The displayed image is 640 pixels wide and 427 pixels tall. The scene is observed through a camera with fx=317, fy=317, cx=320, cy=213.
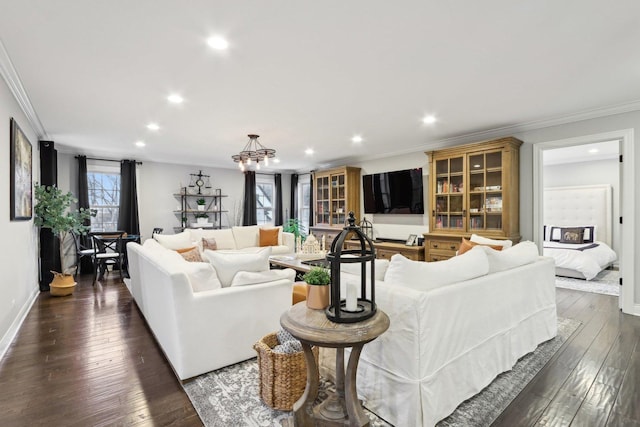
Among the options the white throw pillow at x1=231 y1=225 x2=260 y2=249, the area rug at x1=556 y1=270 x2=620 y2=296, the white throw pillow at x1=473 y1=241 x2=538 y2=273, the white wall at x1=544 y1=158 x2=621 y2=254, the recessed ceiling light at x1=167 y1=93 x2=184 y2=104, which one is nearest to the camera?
the white throw pillow at x1=473 y1=241 x2=538 y2=273

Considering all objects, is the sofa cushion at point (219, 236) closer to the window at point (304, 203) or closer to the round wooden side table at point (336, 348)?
the window at point (304, 203)

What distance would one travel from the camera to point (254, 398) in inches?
80.8

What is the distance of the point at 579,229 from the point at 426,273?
263 inches

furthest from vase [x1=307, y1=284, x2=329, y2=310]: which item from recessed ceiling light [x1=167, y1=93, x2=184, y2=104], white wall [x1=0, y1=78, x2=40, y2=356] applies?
white wall [x1=0, y1=78, x2=40, y2=356]

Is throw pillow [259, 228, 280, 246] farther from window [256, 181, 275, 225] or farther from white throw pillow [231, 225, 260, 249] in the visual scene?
window [256, 181, 275, 225]

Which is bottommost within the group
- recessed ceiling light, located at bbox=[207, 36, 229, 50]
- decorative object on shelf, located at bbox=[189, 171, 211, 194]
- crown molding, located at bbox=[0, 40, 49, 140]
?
decorative object on shelf, located at bbox=[189, 171, 211, 194]

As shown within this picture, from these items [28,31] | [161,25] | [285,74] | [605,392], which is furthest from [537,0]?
[28,31]

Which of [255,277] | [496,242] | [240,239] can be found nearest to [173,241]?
[240,239]

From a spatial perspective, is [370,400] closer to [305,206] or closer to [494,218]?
[494,218]

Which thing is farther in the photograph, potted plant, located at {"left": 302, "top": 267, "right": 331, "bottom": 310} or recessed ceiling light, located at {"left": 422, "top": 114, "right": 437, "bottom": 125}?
recessed ceiling light, located at {"left": 422, "top": 114, "right": 437, "bottom": 125}

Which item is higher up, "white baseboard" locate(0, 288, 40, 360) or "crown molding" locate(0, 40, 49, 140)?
"crown molding" locate(0, 40, 49, 140)

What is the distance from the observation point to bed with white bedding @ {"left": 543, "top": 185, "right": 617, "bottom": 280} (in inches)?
217

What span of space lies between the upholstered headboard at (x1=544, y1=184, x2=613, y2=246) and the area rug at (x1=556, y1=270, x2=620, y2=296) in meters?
1.47

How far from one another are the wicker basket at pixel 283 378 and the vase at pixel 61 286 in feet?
14.0
